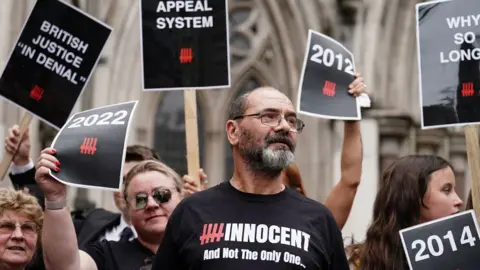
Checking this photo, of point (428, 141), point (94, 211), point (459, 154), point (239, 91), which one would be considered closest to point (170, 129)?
point (239, 91)

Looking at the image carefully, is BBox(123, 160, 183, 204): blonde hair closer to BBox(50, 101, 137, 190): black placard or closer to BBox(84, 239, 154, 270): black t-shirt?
BBox(84, 239, 154, 270): black t-shirt

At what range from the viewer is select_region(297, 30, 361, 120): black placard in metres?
4.97

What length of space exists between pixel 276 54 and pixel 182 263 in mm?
9979

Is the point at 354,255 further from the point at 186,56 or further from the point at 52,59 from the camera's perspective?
the point at 52,59

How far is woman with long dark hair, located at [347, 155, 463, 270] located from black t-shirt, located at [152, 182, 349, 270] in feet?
2.62

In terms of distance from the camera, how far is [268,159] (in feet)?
11.4

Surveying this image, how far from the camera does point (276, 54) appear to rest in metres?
13.4

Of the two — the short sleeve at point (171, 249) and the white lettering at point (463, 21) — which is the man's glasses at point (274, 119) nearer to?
the short sleeve at point (171, 249)

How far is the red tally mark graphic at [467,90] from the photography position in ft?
15.6

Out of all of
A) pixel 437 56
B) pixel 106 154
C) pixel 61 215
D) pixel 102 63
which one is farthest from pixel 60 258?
pixel 102 63

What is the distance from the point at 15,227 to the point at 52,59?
1.19 m

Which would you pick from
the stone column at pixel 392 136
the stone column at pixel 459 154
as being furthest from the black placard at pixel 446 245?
the stone column at pixel 459 154

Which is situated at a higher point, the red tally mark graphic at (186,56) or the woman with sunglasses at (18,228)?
the red tally mark graphic at (186,56)

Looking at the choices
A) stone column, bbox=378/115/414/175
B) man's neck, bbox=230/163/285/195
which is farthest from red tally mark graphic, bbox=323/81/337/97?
stone column, bbox=378/115/414/175
